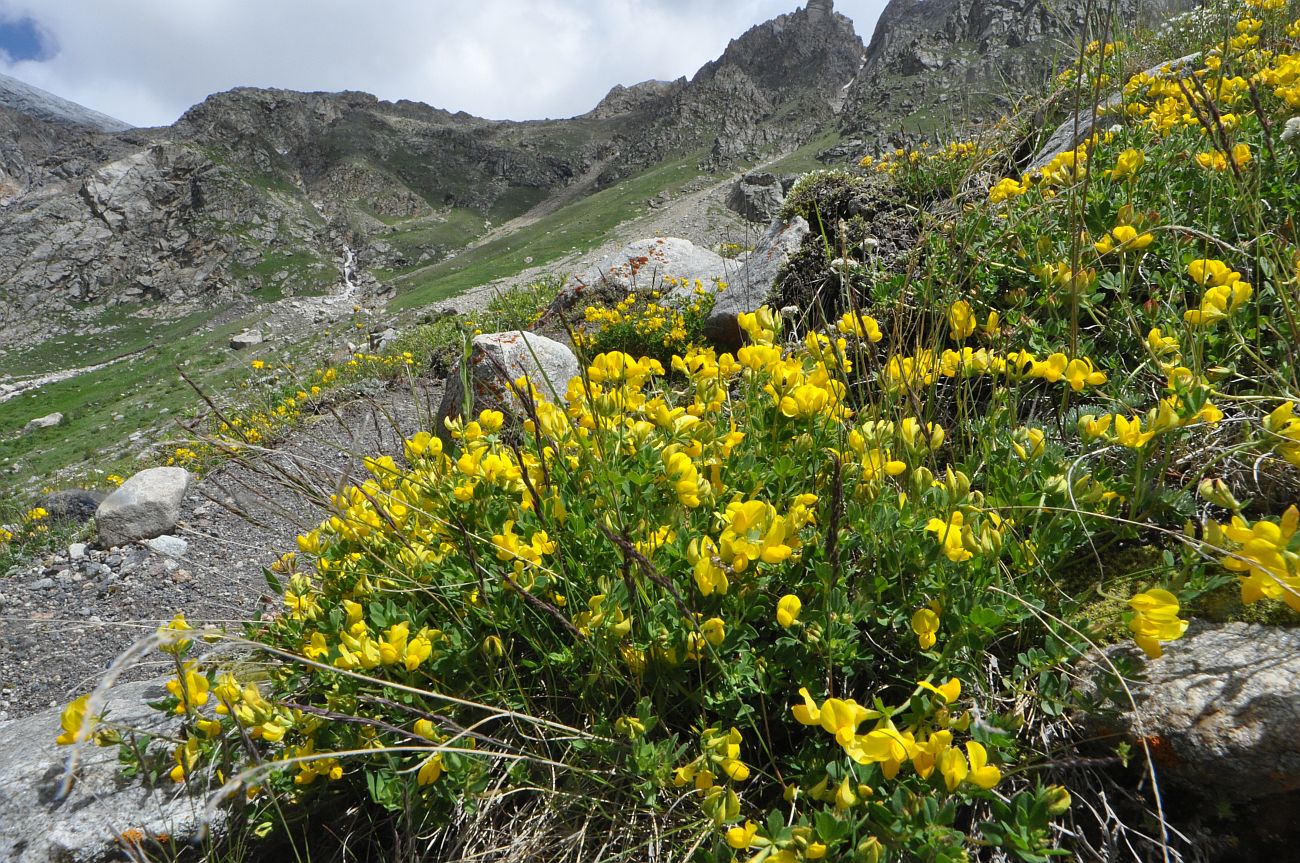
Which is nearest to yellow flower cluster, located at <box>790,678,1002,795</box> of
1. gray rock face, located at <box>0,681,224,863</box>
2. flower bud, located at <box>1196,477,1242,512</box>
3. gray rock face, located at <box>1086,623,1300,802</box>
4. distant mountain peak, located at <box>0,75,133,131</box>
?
gray rock face, located at <box>1086,623,1300,802</box>

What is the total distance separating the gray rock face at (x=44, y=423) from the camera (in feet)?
104

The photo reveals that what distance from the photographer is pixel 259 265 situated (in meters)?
78.6

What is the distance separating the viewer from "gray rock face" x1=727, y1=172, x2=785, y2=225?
4269 cm

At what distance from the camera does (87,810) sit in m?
2.11

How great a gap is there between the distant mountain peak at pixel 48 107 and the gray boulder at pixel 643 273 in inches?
6315

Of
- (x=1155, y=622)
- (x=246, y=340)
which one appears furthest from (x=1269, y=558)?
(x=246, y=340)

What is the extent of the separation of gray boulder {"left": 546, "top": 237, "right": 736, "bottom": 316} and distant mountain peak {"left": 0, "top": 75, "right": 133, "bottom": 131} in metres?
160

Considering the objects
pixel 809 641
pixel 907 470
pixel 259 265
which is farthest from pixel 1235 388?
pixel 259 265

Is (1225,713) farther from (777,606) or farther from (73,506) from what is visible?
(73,506)

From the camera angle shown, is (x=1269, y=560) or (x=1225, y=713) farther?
(x=1225, y=713)

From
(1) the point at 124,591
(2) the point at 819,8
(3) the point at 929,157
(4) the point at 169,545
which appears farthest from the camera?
(2) the point at 819,8

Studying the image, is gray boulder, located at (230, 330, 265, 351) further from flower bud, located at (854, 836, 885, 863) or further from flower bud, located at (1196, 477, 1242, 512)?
flower bud, located at (1196, 477, 1242, 512)

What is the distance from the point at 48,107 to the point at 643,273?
192917 millimetres

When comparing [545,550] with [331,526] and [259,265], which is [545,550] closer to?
[331,526]
